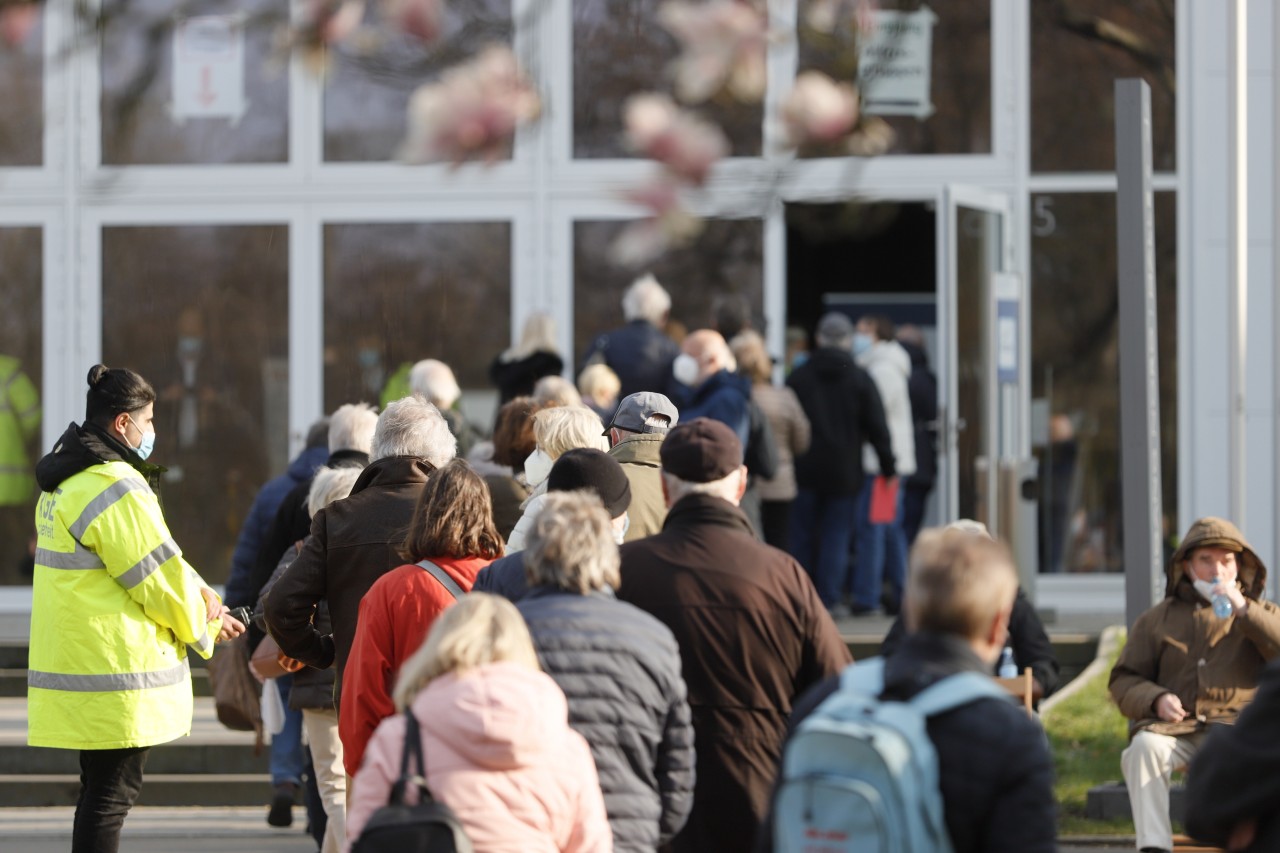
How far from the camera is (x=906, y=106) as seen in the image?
1265 cm

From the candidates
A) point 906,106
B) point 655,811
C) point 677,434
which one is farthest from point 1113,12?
point 655,811

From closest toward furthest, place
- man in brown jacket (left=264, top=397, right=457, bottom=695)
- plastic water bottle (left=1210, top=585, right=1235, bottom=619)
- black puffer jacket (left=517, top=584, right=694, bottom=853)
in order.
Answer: black puffer jacket (left=517, top=584, right=694, bottom=853), man in brown jacket (left=264, top=397, right=457, bottom=695), plastic water bottle (left=1210, top=585, right=1235, bottom=619)

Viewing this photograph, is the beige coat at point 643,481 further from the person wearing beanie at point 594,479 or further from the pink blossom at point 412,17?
the pink blossom at point 412,17

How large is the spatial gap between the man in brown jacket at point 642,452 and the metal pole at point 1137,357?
8.31 ft

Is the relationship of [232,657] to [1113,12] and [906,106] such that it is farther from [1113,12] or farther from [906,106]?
[1113,12]

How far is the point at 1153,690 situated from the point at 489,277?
668 cm

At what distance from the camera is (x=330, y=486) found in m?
6.79

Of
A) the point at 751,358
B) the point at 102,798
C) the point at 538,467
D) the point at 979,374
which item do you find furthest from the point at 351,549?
the point at 979,374

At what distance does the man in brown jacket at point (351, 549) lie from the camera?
602cm

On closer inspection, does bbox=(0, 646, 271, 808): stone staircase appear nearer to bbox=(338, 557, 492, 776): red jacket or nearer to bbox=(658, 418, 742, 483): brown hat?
bbox=(338, 557, 492, 776): red jacket

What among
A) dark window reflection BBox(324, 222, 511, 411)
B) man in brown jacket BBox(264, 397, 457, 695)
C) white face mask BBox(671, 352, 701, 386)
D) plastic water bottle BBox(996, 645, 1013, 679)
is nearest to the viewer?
man in brown jacket BBox(264, 397, 457, 695)

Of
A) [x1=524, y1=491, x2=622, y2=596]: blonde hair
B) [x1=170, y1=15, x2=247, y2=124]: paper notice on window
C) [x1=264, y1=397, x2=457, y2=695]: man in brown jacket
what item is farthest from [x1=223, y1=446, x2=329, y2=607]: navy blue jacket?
[x1=170, y1=15, x2=247, y2=124]: paper notice on window

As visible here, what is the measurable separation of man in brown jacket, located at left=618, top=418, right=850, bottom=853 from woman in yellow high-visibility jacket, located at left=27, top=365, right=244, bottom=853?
2.09 metres

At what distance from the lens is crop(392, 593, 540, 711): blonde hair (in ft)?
13.4
